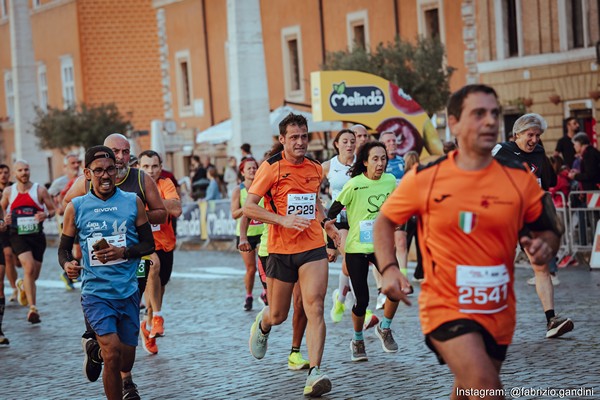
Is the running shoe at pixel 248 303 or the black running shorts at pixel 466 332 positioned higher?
the black running shorts at pixel 466 332

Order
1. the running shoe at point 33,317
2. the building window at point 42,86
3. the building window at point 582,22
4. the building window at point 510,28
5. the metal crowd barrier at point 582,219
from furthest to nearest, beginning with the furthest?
the building window at point 42,86 < the building window at point 510,28 < the building window at point 582,22 < the metal crowd barrier at point 582,219 < the running shoe at point 33,317

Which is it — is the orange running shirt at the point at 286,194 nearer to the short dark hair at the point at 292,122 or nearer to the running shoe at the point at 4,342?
the short dark hair at the point at 292,122

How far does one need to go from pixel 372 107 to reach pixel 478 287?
56.3 ft

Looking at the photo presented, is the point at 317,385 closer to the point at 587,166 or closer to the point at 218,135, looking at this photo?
the point at 587,166

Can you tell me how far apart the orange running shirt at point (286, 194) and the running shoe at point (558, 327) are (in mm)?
2371

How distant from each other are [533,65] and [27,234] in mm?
17340

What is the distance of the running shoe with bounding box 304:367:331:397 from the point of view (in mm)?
9255

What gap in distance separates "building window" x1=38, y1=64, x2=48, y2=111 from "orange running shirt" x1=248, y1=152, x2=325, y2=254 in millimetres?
49297

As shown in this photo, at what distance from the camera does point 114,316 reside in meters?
8.69

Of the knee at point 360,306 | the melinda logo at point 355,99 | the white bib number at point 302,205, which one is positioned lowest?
the knee at point 360,306

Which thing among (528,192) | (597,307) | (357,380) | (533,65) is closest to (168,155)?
(533,65)

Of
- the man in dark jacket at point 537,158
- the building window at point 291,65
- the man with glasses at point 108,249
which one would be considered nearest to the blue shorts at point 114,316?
the man with glasses at point 108,249

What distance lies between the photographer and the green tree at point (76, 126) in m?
48.3

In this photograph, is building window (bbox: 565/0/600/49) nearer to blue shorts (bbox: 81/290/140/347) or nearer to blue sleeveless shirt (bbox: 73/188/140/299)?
blue sleeveless shirt (bbox: 73/188/140/299)
